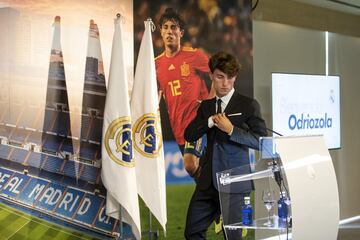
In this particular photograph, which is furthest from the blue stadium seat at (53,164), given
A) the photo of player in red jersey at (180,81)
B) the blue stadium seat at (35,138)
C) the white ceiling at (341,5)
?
the white ceiling at (341,5)

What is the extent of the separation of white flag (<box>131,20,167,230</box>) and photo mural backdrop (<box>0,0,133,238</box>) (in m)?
0.27

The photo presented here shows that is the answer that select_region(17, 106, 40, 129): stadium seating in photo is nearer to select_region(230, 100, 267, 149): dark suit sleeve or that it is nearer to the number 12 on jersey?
the number 12 on jersey

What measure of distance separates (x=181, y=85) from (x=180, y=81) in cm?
4

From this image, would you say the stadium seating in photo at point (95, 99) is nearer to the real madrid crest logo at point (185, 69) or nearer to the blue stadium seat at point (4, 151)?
the blue stadium seat at point (4, 151)

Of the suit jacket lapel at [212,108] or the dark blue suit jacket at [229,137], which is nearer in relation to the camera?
the dark blue suit jacket at [229,137]

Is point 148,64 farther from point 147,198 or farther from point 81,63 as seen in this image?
point 147,198

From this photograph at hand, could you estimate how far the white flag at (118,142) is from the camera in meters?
3.68

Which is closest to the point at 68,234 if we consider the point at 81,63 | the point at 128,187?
the point at 128,187

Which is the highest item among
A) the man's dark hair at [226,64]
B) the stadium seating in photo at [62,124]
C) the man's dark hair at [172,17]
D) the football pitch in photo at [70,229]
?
the man's dark hair at [172,17]

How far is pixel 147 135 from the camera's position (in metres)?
3.92

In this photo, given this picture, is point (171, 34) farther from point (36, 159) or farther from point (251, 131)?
point (36, 159)

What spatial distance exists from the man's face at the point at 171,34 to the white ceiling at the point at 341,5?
2200mm

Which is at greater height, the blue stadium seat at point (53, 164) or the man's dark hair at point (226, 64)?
the man's dark hair at point (226, 64)

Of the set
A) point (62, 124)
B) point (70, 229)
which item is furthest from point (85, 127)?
point (70, 229)
